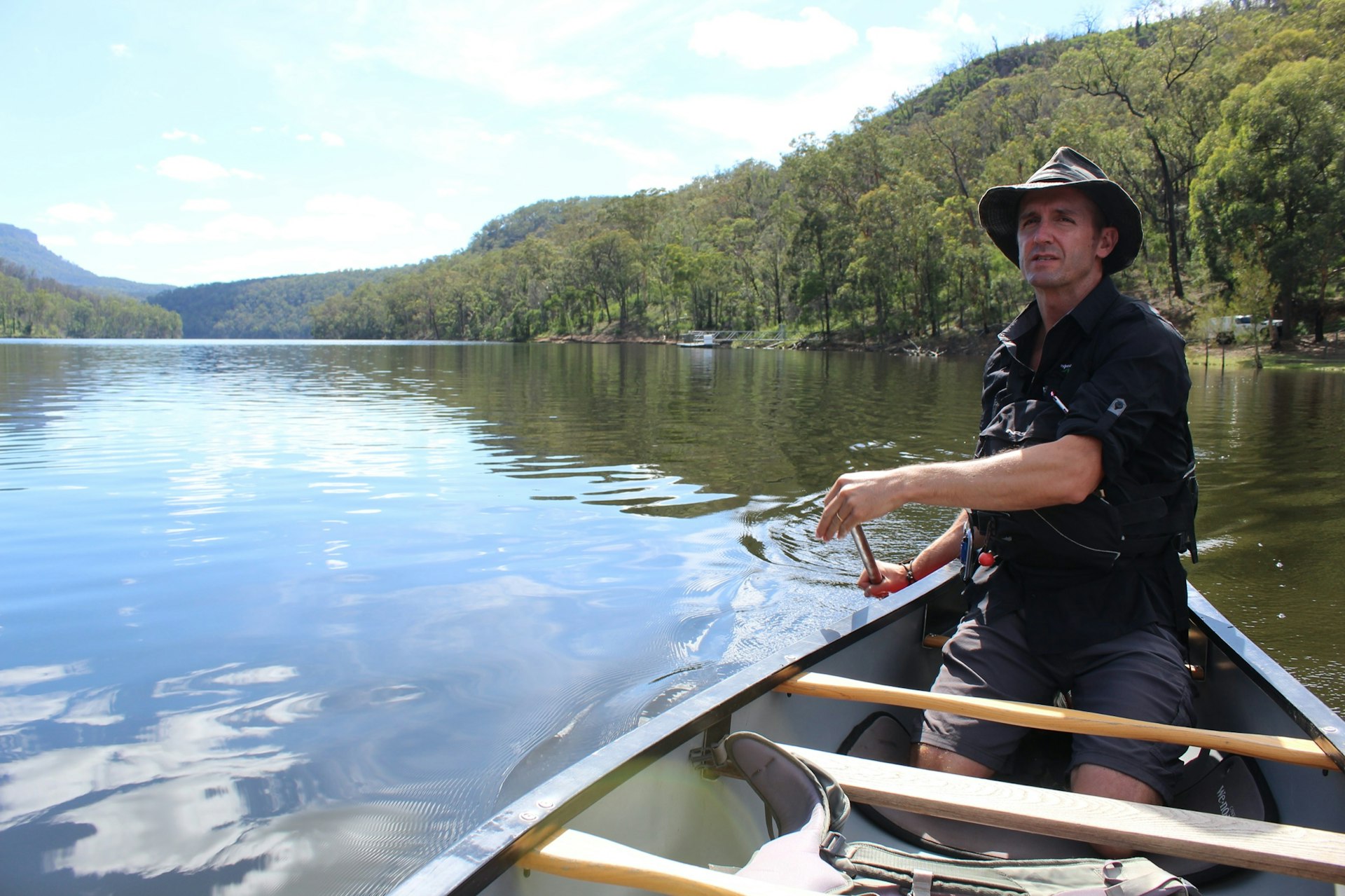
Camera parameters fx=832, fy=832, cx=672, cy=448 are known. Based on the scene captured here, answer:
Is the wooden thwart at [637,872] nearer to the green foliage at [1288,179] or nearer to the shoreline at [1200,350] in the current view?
the shoreline at [1200,350]

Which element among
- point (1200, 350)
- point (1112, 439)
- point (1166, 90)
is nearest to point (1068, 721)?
point (1112, 439)

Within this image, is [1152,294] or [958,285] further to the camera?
[958,285]

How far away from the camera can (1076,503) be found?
251 centimetres

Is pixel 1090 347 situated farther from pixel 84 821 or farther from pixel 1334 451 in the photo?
pixel 1334 451

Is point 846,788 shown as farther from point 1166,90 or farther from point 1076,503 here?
point 1166,90

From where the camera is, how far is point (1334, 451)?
11.8 metres

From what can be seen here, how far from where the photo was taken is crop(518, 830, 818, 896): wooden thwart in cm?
158

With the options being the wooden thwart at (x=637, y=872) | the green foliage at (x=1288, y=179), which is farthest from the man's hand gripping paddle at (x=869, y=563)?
the green foliage at (x=1288, y=179)

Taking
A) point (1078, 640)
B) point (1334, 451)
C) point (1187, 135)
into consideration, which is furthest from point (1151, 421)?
point (1187, 135)

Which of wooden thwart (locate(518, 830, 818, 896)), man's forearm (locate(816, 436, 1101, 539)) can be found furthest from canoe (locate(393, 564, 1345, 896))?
man's forearm (locate(816, 436, 1101, 539))

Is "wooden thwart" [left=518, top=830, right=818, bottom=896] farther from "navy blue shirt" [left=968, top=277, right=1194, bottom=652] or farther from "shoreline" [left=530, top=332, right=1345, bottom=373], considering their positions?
"shoreline" [left=530, top=332, right=1345, bottom=373]

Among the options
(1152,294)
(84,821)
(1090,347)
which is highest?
(1152,294)

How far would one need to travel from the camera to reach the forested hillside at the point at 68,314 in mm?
135625

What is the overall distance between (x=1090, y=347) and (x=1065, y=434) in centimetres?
42
